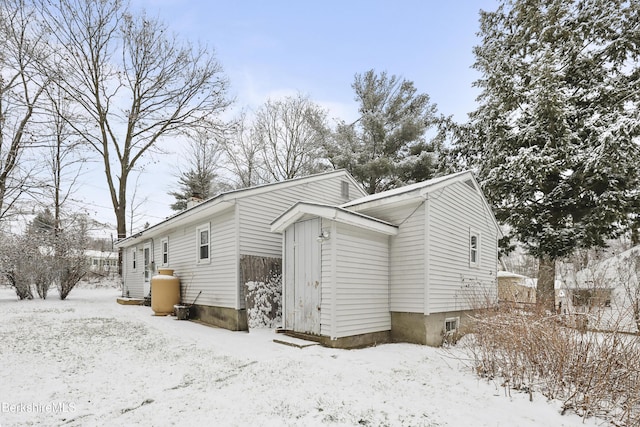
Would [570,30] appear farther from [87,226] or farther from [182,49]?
[87,226]

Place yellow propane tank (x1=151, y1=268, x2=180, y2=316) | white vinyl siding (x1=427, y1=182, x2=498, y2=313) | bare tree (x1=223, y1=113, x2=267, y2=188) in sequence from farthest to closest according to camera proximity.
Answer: bare tree (x1=223, y1=113, x2=267, y2=188), yellow propane tank (x1=151, y1=268, x2=180, y2=316), white vinyl siding (x1=427, y1=182, x2=498, y2=313)

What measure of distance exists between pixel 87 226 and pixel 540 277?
68.8ft

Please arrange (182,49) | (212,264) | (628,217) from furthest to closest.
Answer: (182,49)
(628,217)
(212,264)

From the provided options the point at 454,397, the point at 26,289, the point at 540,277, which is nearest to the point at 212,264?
the point at 454,397

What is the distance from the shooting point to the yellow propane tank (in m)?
11.5

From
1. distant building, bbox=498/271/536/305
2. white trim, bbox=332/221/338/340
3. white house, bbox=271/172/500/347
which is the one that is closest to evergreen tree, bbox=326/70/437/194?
distant building, bbox=498/271/536/305

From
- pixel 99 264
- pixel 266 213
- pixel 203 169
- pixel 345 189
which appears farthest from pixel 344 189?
pixel 99 264

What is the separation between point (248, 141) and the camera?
2688cm

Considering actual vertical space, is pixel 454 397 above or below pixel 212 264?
below

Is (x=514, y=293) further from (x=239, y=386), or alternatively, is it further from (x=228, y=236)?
(x=228, y=236)

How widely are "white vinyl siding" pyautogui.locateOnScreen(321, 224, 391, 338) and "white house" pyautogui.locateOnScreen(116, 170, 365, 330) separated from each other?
2876 millimetres

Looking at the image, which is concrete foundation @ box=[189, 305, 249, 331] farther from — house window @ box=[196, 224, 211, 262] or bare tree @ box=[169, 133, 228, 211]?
bare tree @ box=[169, 133, 228, 211]

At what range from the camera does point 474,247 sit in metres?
10.6

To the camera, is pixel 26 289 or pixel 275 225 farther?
pixel 26 289
